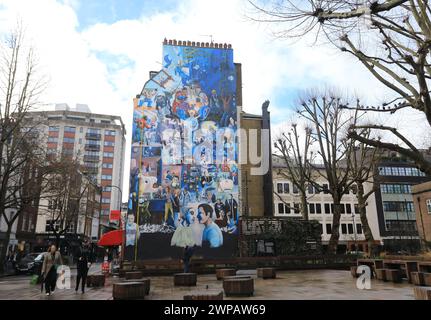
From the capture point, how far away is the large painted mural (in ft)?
83.8

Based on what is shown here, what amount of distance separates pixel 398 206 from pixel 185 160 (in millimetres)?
46379

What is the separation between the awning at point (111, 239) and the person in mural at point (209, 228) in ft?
21.2

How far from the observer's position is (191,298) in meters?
7.59

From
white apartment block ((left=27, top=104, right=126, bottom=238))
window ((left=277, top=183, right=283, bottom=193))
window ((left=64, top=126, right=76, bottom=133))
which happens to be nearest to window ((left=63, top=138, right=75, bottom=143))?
white apartment block ((left=27, top=104, right=126, bottom=238))

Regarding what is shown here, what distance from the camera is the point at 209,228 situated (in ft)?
86.7

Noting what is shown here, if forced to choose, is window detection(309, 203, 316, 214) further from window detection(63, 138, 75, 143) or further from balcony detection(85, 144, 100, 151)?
window detection(63, 138, 75, 143)

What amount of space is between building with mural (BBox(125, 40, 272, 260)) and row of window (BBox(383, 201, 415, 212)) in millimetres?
40391

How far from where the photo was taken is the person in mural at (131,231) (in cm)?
2475

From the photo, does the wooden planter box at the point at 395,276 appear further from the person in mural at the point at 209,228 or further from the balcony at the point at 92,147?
the balcony at the point at 92,147

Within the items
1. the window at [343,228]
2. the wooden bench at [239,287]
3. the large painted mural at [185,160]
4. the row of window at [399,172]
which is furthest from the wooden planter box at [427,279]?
the row of window at [399,172]

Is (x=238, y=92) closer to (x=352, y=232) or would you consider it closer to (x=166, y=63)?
(x=166, y=63)

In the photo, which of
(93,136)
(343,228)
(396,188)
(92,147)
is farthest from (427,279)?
(93,136)
